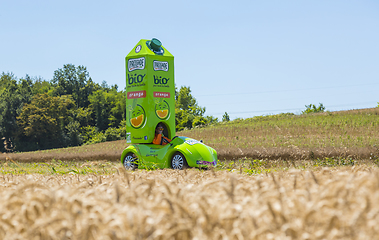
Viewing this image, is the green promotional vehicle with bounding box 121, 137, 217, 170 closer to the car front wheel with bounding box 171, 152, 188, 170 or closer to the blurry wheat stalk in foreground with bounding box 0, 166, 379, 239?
the car front wheel with bounding box 171, 152, 188, 170

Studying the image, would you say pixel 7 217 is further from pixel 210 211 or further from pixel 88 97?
pixel 88 97

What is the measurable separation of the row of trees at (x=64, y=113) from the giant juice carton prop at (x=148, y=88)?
40028 millimetres

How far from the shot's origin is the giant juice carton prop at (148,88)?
1173 centimetres

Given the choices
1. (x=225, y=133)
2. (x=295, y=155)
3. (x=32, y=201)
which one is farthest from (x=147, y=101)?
(x=225, y=133)

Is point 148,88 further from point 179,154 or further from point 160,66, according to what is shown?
point 179,154

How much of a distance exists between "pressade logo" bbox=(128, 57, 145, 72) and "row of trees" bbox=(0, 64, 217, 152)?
40.1 metres

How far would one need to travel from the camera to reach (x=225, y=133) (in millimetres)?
33312

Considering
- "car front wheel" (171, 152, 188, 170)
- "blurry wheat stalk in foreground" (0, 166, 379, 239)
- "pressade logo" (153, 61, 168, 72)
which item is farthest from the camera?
"pressade logo" (153, 61, 168, 72)

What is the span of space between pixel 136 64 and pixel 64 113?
48.1m

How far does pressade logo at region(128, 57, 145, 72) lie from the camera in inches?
462

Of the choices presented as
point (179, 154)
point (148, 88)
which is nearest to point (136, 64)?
point (148, 88)

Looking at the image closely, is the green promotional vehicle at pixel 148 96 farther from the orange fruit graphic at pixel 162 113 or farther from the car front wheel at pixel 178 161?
the car front wheel at pixel 178 161

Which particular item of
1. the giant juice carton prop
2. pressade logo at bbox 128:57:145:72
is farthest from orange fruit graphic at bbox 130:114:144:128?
pressade logo at bbox 128:57:145:72

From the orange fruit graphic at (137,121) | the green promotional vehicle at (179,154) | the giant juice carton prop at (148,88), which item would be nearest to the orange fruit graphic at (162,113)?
the giant juice carton prop at (148,88)
